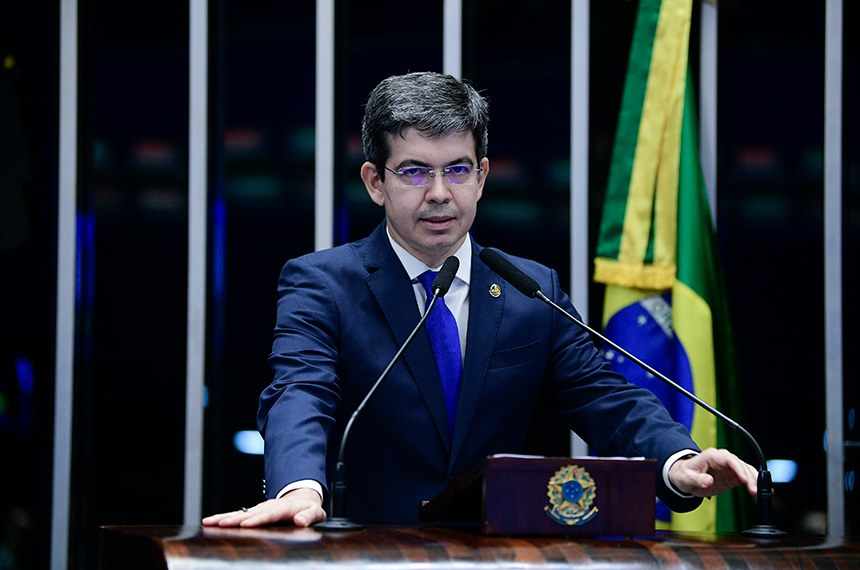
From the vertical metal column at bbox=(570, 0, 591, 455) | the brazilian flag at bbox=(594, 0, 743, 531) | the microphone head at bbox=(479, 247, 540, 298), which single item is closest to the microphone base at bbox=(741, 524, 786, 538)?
the microphone head at bbox=(479, 247, 540, 298)

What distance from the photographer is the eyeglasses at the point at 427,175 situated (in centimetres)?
238

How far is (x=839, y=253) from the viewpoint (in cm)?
381

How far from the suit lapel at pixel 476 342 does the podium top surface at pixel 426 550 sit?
607 millimetres

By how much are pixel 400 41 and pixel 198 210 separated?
2.93 ft

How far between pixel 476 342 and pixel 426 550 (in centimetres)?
94

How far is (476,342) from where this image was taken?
2.41 meters

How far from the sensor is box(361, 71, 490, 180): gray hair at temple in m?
2.38

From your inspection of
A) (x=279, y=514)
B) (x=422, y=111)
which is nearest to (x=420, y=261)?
(x=422, y=111)

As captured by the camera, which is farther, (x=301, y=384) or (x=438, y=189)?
(x=438, y=189)

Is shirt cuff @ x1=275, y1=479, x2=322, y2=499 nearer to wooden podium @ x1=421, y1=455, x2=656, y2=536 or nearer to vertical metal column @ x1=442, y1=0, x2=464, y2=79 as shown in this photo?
wooden podium @ x1=421, y1=455, x2=656, y2=536

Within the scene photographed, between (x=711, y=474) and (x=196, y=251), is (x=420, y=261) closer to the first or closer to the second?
(x=711, y=474)

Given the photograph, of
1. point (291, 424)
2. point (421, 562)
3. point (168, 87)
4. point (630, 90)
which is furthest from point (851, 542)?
point (168, 87)

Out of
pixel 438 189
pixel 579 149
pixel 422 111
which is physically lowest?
pixel 438 189

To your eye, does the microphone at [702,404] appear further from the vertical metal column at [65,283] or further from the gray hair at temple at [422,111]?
the vertical metal column at [65,283]
